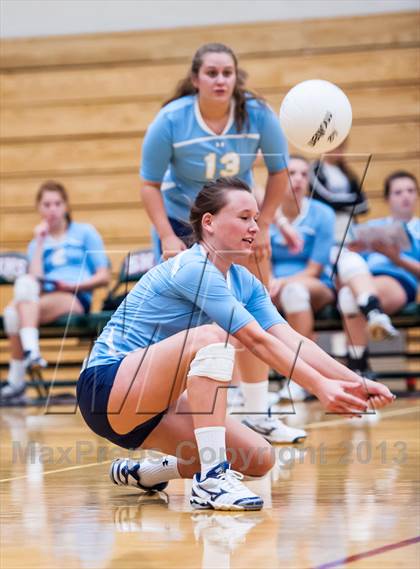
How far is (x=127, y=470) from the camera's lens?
3.20m

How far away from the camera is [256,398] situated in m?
4.28

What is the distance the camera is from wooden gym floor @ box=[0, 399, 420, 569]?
7.32 ft

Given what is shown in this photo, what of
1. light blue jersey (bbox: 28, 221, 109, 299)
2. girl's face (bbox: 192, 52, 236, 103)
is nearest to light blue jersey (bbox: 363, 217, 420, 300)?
light blue jersey (bbox: 28, 221, 109, 299)

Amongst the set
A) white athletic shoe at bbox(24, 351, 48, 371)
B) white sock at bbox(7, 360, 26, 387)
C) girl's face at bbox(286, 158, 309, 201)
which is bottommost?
white sock at bbox(7, 360, 26, 387)

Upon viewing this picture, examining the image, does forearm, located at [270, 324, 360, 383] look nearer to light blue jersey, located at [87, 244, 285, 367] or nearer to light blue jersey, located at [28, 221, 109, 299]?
light blue jersey, located at [87, 244, 285, 367]

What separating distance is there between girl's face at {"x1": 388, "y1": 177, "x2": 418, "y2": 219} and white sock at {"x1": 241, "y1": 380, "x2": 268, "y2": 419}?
2.91m

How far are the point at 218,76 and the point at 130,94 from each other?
15.7 ft

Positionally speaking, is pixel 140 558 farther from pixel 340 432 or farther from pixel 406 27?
pixel 406 27

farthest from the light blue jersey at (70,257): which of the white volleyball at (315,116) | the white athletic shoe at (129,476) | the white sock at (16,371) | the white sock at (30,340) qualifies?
the white athletic shoe at (129,476)

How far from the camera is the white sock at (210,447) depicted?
2.85 meters

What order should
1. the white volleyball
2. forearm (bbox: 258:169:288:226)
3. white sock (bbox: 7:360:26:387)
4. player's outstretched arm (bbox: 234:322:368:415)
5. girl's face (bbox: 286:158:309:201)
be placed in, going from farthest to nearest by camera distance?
white sock (bbox: 7:360:26:387) < girl's face (bbox: 286:158:309:201) < forearm (bbox: 258:169:288:226) < the white volleyball < player's outstretched arm (bbox: 234:322:368:415)

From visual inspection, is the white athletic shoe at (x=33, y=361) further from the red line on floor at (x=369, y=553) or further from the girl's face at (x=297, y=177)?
the red line on floor at (x=369, y=553)

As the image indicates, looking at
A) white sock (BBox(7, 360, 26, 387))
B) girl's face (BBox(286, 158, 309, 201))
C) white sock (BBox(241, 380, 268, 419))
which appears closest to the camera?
white sock (BBox(241, 380, 268, 419))

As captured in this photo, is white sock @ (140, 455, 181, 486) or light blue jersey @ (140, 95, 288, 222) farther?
light blue jersey @ (140, 95, 288, 222)
